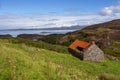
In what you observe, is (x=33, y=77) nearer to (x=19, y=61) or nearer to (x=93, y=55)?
(x=19, y=61)

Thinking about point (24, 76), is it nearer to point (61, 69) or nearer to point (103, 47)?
point (61, 69)

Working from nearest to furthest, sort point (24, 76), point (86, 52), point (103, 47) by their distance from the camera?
point (24, 76) → point (86, 52) → point (103, 47)

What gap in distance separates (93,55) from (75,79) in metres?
57.2

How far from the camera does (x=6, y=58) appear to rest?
16.0 metres

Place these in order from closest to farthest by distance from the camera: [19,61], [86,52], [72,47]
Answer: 1. [19,61]
2. [86,52]
3. [72,47]

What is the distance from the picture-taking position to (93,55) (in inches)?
2773

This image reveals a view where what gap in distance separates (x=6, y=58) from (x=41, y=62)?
2.27 meters

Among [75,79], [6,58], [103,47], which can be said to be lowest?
[103,47]

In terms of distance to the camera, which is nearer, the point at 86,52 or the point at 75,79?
the point at 75,79

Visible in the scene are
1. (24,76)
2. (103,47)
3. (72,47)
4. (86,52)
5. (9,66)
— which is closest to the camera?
(24,76)

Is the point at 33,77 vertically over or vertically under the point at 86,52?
over

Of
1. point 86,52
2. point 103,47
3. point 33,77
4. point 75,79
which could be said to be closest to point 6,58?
point 33,77

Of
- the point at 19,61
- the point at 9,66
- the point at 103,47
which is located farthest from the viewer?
the point at 103,47

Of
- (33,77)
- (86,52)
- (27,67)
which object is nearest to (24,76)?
(33,77)
